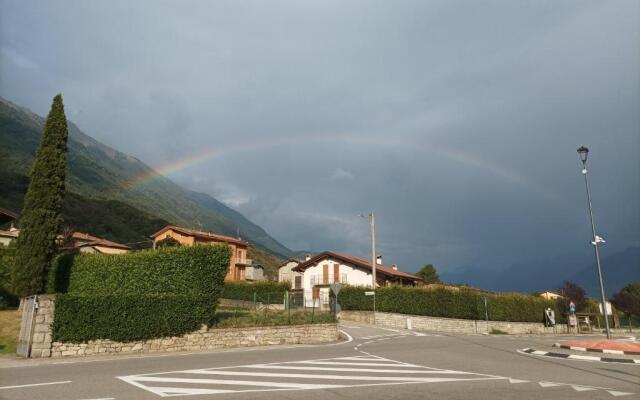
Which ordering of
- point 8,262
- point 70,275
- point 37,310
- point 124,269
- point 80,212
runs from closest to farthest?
1. point 37,310
2. point 124,269
3. point 70,275
4. point 8,262
5. point 80,212

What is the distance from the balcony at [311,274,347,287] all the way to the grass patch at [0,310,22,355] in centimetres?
3917

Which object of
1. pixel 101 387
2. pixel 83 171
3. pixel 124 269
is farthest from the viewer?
pixel 83 171

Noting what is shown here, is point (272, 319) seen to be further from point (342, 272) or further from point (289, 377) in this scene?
point (342, 272)

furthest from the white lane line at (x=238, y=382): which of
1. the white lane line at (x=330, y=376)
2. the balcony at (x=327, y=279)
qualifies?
the balcony at (x=327, y=279)

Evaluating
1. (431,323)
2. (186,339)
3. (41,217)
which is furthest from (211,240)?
(186,339)

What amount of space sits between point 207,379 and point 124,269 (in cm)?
1613

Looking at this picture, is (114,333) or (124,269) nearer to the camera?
(114,333)

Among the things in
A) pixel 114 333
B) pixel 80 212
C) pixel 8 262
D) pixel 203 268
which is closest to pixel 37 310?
pixel 114 333

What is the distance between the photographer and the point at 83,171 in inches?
7456

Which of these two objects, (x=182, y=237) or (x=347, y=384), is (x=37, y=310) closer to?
(x=347, y=384)

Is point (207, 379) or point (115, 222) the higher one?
point (115, 222)

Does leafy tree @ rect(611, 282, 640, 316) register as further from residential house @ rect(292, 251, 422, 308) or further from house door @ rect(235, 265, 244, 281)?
house door @ rect(235, 265, 244, 281)

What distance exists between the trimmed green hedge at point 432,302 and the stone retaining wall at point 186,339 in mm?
16826

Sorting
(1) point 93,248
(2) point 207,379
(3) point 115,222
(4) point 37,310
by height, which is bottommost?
(2) point 207,379
